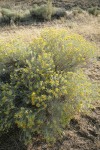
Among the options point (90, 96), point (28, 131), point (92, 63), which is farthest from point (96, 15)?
point (28, 131)

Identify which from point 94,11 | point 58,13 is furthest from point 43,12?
point 94,11

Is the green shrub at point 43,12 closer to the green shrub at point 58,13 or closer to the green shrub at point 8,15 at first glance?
the green shrub at point 58,13

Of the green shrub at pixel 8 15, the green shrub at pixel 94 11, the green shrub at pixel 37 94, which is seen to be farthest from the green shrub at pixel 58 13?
the green shrub at pixel 37 94

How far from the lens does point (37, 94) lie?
3717mm

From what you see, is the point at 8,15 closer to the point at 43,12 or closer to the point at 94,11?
the point at 43,12

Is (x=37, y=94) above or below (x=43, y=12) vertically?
above

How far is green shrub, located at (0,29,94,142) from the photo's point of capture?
3.62 metres

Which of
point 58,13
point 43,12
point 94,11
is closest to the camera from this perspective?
point 43,12

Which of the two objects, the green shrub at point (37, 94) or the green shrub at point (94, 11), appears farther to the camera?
the green shrub at point (94, 11)

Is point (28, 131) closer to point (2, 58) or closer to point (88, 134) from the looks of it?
point (88, 134)

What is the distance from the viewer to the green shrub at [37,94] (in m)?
3.62

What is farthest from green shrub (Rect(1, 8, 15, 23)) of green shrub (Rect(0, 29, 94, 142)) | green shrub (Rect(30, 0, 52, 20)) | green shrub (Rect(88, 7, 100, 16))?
green shrub (Rect(0, 29, 94, 142))

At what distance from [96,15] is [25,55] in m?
5.92

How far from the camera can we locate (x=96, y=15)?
9492 millimetres
